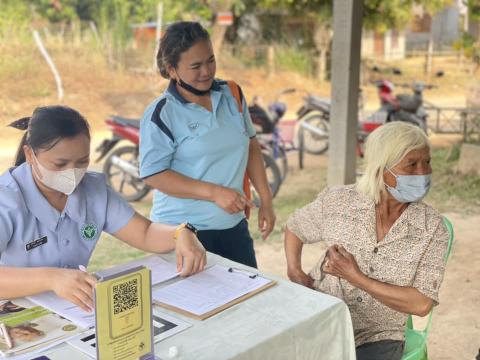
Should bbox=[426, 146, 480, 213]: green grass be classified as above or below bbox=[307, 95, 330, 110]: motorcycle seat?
below

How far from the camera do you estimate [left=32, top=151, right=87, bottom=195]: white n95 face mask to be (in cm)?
187

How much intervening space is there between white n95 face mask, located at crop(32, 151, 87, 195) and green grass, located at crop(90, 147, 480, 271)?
2727 millimetres

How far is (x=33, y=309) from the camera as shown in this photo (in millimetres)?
1714

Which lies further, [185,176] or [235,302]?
[185,176]

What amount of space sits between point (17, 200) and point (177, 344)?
0.69 meters

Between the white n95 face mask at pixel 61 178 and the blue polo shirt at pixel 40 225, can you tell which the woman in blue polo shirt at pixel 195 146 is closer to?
the blue polo shirt at pixel 40 225

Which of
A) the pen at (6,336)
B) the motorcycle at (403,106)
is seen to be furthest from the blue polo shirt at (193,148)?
the motorcycle at (403,106)

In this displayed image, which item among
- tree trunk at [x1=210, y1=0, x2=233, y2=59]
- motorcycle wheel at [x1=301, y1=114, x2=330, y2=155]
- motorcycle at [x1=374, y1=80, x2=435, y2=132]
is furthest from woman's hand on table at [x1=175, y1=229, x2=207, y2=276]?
tree trunk at [x1=210, y1=0, x2=233, y2=59]

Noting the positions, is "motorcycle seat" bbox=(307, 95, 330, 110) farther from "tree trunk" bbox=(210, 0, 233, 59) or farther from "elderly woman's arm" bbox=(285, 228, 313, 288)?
"tree trunk" bbox=(210, 0, 233, 59)

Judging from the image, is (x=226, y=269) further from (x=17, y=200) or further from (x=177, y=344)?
(x=17, y=200)

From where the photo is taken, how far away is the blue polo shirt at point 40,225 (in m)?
1.86

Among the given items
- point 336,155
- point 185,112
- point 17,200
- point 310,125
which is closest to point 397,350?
point 185,112

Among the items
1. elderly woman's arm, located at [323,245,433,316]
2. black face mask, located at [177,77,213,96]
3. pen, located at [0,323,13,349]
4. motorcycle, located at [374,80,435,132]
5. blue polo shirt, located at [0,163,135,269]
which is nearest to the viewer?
pen, located at [0,323,13,349]

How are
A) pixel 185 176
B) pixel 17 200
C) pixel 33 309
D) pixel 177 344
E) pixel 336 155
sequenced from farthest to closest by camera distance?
pixel 336 155, pixel 185 176, pixel 17 200, pixel 33 309, pixel 177 344
